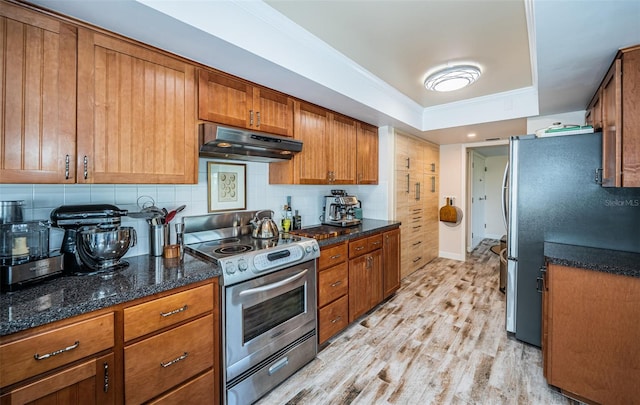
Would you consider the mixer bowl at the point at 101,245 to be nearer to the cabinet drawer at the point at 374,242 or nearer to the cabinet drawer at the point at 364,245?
the cabinet drawer at the point at 364,245

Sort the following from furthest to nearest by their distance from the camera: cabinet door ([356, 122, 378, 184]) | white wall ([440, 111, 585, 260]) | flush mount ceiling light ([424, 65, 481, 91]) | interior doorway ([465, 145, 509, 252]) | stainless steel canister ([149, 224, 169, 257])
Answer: interior doorway ([465, 145, 509, 252]) < white wall ([440, 111, 585, 260]) < cabinet door ([356, 122, 378, 184]) < flush mount ceiling light ([424, 65, 481, 91]) < stainless steel canister ([149, 224, 169, 257])

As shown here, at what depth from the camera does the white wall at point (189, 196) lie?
1.47 meters

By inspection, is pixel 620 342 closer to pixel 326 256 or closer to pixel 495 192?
pixel 326 256

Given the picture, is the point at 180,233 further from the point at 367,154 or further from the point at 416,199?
the point at 416,199

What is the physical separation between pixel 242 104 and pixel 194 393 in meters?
1.87

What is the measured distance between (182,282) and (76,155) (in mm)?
832

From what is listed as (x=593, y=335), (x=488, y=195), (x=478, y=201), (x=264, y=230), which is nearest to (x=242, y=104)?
(x=264, y=230)

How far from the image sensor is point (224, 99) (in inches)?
75.1

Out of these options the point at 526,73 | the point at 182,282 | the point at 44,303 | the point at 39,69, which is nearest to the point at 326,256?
the point at 182,282

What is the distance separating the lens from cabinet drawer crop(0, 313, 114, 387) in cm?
93

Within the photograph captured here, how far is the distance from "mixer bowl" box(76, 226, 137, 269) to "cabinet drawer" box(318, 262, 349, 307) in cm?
137

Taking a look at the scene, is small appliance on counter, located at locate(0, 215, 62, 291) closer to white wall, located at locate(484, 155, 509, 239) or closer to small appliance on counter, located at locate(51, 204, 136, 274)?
small appliance on counter, located at locate(51, 204, 136, 274)

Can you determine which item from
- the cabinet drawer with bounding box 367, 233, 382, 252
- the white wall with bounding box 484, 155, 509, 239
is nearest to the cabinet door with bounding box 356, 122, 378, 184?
the cabinet drawer with bounding box 367, 233, 382, 252

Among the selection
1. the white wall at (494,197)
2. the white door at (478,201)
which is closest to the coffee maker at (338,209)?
the white door at (478,201)
